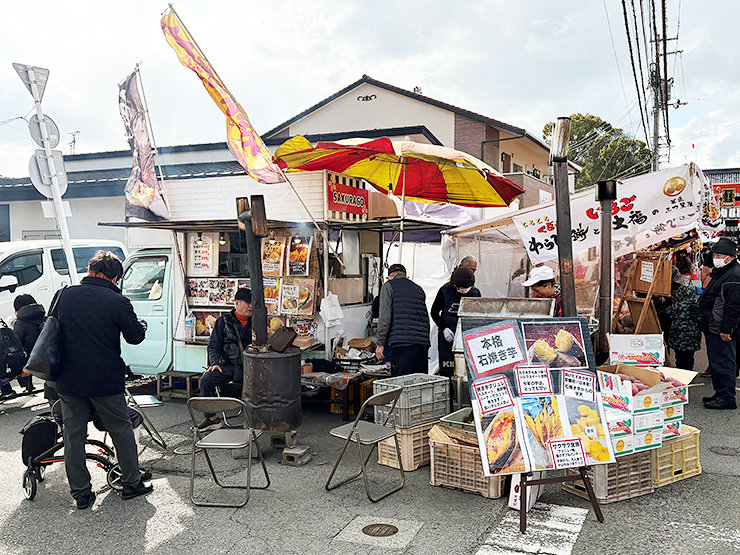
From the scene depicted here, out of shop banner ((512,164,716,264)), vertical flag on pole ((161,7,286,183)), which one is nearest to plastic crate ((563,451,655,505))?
shop banner ((512,164,716,264))

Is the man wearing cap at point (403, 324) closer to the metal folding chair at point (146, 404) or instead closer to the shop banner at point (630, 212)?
the metal folding chair at point (146, 404)

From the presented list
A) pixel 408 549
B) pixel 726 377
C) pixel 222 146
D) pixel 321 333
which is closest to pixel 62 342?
pixel 408 549

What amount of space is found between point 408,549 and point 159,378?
5.31 meters

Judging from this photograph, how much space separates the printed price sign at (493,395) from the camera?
4242 mm

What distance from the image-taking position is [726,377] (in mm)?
7234

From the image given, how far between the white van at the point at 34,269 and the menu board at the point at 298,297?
558 centimetres

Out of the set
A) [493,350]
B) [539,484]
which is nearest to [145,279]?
[493,350]

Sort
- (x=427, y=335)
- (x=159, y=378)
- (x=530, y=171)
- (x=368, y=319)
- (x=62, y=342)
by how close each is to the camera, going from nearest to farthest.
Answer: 1. (x=62, y=342)
2. (x=427, y=335)
3. (x=159, y=378)
4. (x=368, y=319)
5. (x=530, y=171)

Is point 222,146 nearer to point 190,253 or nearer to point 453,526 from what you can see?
point 190,253

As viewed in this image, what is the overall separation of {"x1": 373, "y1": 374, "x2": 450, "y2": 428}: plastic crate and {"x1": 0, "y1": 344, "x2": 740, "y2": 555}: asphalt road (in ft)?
1.53

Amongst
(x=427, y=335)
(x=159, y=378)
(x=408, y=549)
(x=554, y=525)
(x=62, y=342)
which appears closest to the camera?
(x=408, y=549)

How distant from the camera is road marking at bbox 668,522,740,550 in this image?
3879mm

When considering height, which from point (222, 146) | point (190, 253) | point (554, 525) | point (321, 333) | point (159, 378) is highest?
point (222, 146)

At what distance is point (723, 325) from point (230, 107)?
645cm
